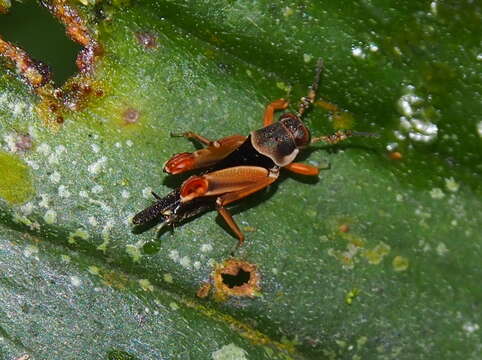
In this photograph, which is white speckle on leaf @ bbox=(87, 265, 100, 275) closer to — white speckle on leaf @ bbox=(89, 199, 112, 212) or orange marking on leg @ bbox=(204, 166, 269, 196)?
white speckle on leaf @ bbox=(89, 199, 112, 212)

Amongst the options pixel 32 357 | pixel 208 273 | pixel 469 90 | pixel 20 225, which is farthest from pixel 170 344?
pixel 469 90

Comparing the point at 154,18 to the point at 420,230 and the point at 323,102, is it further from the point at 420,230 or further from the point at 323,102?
the point at 420,230

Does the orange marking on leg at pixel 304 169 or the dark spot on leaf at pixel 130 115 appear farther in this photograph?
the orange marking on leg at pixel 304 169

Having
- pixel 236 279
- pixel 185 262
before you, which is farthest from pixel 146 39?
pixel 236 279

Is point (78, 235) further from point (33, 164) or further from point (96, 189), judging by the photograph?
point (33, 164)

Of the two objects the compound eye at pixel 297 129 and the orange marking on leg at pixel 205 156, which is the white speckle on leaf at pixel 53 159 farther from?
the compound eye at pixel 297 129

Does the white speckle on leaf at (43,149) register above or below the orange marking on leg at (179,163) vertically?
above

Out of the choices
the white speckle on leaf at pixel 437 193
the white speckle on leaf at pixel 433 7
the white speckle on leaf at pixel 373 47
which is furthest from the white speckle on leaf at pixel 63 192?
the white speckle on leaf at pixel 433 7
